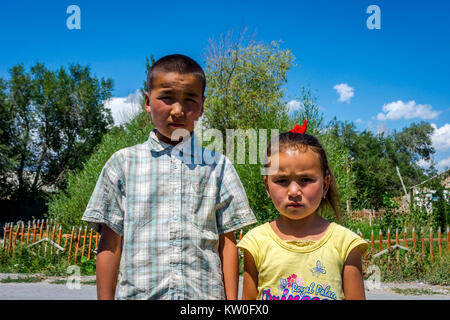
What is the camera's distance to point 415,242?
29.6 ft

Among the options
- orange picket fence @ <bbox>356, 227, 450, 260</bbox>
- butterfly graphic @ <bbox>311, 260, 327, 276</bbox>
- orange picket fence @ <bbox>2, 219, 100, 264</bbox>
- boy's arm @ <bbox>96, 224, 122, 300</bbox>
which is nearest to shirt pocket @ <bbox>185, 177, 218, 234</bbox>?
boy's arm @ <bbox>96, 224, 122, 300</bbox>

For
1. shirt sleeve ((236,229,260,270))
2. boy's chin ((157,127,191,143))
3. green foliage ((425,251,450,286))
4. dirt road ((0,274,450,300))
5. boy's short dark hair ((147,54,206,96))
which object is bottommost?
dirt road ((0,274,450,300))

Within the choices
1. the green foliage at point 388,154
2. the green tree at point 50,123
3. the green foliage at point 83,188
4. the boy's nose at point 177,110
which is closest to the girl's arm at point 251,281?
the boy's nose at point 177,110

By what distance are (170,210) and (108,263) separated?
39cm

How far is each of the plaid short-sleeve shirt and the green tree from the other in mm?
25497

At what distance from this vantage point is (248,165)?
34.4 feet

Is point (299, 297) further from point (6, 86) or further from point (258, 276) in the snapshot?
point (6, 86)

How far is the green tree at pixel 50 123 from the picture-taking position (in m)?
24.9

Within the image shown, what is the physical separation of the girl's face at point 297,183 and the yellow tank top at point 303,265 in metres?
0.15

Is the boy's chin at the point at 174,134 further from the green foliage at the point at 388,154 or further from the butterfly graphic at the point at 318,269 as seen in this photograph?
the green foliage at the point at 388,154

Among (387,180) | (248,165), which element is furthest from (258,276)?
(387,180)

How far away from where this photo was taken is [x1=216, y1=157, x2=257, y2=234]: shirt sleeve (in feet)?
6.24

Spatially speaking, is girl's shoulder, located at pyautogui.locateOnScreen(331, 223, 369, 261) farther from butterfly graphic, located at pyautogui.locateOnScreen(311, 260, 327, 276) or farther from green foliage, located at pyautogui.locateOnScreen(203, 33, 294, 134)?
green foliage, located at pyautogui.locateOnScreen(203, 33, 294, 134)
